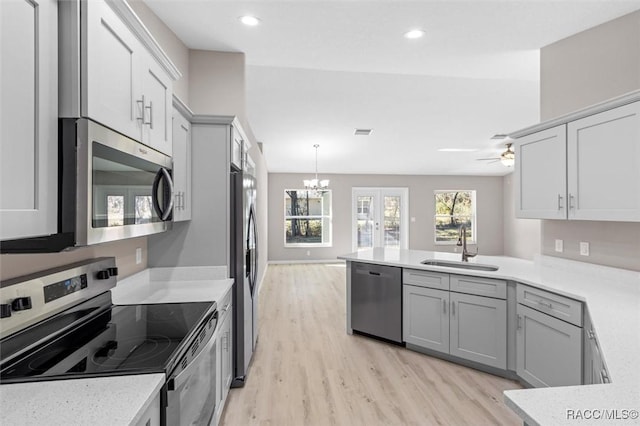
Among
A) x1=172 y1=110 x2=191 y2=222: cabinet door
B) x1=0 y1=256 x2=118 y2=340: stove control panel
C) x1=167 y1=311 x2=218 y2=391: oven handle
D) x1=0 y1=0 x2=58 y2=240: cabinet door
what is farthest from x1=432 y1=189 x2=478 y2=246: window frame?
x1=0 y1=0 x2=58 y2=240: cabinet door

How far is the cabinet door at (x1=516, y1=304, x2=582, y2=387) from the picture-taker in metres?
2.03

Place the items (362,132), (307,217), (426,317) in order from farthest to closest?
(307,217), (362,132), (426,317)

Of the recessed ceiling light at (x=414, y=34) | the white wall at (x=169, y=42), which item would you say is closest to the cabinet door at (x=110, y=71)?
the white wall at (x=169, y=42)

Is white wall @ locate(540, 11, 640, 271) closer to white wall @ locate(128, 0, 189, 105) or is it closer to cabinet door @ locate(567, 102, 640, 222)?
cabinet door @ locate(567, 102, 640, 222)

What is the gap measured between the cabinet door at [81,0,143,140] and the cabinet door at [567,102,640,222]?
2.83 meters

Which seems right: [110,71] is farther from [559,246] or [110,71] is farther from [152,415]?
[559,246]

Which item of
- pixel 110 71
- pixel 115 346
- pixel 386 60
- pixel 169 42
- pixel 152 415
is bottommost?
pixel 152 415

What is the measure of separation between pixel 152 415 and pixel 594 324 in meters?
1.88

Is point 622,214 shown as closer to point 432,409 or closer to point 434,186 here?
point 432,409

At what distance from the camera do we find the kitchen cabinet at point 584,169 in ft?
6.84

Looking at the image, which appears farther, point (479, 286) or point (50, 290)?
point (479, 286)

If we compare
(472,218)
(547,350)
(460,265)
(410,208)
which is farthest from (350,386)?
(472,218)

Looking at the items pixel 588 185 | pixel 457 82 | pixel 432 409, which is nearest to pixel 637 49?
pixel 588 185

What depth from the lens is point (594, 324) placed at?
1.52 metres
